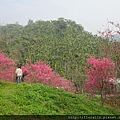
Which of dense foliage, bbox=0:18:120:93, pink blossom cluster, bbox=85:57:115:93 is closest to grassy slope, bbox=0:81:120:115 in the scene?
pink blossom cluster, bbox=85:57:115:93

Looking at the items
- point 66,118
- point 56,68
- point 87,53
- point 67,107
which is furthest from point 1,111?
point 87,53

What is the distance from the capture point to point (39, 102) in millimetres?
8117

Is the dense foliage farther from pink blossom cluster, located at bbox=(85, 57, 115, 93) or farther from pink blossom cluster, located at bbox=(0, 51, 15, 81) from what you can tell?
pink blossom cluster, located at bbox=(85, 57, 115, 93)

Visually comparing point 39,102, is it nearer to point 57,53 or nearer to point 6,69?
point 6,69

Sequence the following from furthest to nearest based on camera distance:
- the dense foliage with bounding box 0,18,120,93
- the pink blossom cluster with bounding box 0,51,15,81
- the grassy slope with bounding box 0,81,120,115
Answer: the dense foliage with bounding box 0,18,120,93 < the pink blossom cluster with bounding box 0,51,15,81 < the grassy slope with bounding box 0,81,120,115

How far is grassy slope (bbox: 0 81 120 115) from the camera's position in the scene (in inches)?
280

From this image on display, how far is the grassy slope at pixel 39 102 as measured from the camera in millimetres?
7117

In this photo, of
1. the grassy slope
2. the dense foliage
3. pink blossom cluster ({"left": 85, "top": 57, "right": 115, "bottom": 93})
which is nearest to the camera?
the grassy slope

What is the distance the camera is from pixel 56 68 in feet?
110

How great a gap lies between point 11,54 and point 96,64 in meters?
31.0

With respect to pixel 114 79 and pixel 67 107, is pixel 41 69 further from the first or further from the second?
pixel 67 107

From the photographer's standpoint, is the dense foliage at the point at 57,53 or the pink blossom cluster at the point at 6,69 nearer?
the pink blossom cluster at the point at 6,69

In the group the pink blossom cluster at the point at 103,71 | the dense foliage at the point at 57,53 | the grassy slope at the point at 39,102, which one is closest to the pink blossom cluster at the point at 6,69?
the grassy slope at the point at 39,102

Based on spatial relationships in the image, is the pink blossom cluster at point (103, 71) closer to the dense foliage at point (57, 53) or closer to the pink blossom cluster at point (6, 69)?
the pink blossom cluster at point (6, 69)
